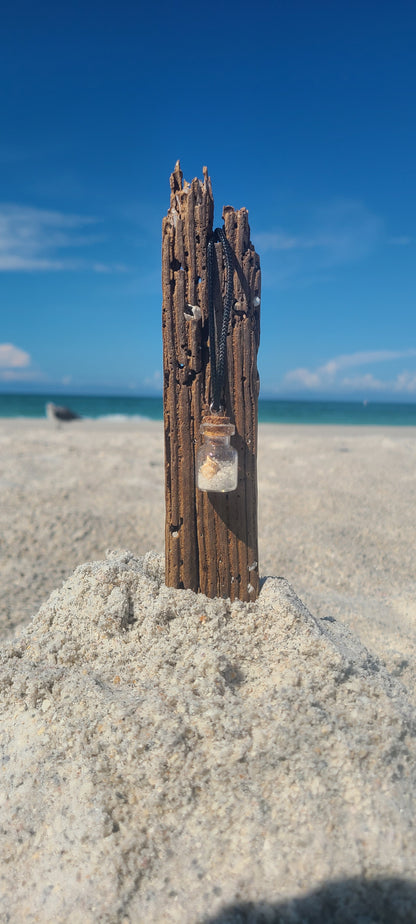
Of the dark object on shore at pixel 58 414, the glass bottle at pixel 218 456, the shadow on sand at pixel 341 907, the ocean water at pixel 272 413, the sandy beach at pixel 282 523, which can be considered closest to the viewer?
the shadow on sand at pixel 341 907

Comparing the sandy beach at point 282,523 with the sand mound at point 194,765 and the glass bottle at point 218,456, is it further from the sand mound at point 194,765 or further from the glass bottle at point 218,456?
the glass bottle at point 218,456

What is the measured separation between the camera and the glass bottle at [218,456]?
2098mm

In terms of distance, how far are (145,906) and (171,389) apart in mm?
1766

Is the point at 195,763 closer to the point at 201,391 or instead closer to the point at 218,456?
Result: the point at 218,456

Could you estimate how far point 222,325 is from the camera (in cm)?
213

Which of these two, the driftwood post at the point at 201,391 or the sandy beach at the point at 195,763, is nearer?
the sandy beach at the point at 195,763

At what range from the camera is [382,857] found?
150 centimetres

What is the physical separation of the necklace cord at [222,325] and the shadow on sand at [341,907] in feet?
5.43

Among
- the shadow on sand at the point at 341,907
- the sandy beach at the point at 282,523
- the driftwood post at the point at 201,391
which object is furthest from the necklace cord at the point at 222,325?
the sandy beach at the point at 282,523

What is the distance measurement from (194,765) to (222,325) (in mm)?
1642

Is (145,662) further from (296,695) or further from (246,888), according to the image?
(246,888)

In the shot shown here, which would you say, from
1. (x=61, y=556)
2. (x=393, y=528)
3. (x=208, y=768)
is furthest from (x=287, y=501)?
(x=208, y=768)

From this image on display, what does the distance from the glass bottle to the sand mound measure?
1.83ft

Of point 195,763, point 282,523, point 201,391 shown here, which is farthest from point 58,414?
point 195,763
